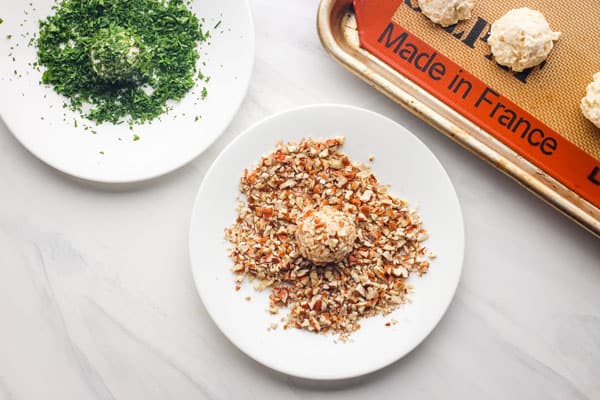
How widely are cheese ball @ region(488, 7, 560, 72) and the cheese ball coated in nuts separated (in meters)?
0.74

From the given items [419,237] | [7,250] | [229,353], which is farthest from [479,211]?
[7,250]

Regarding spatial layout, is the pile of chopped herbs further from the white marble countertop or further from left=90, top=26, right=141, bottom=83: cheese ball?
the white marble countertop


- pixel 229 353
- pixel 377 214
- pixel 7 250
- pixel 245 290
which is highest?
pixel 377 214

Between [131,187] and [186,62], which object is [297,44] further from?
[131,187]

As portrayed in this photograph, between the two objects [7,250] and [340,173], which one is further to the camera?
[7,250]

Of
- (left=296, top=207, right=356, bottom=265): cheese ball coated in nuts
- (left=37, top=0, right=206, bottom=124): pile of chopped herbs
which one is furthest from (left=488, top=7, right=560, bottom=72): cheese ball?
(left=37, top=0, right=206, bottom=124): pile of chopped herbs

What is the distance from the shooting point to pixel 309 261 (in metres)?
1.59

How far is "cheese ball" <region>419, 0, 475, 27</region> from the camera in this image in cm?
158

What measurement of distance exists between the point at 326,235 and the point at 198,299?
0.57 metres

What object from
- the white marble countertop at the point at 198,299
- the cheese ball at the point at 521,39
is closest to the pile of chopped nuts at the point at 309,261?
the white marble countertop at the point at 198,299

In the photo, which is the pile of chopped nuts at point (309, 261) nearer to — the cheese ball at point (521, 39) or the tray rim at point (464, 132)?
the tray rim at point (464, 132)

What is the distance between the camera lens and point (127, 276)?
1729mm

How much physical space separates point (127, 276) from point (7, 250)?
1.43 ft

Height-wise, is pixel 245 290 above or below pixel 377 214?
below
